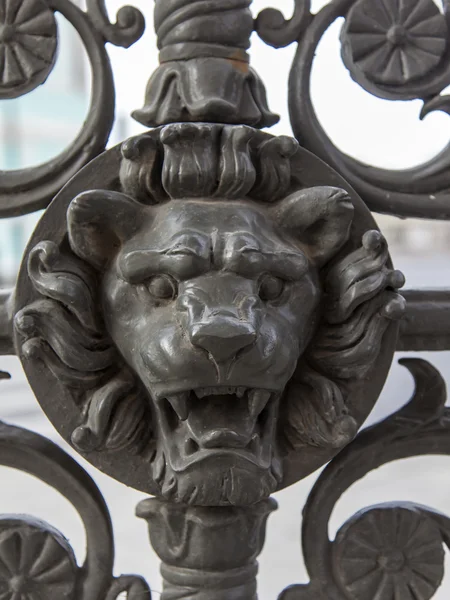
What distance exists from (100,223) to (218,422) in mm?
144

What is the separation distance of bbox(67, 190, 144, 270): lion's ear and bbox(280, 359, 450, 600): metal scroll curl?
0.24 m

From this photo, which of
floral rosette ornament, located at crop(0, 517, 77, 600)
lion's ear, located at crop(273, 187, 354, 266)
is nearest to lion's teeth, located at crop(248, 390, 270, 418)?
lion's ear, located at crop(273, 187, 354, 266)

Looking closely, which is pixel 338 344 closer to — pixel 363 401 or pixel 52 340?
pixel 363 401

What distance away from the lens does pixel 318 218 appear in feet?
1.34

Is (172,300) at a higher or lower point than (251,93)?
lower

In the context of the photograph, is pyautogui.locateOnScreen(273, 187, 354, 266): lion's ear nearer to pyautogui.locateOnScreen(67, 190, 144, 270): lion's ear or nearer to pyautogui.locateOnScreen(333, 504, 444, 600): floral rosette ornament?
pyautogui.locateOnScreen(67, 190, 144, 270): lion's ear

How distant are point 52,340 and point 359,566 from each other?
294 mm

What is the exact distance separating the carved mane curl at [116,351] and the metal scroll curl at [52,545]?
72 millimetres

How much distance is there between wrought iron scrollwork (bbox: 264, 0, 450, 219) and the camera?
1.52ft

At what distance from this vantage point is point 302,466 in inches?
17.9

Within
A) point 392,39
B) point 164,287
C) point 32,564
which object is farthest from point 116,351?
point 392,39

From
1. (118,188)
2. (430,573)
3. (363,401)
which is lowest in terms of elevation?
(430,573)

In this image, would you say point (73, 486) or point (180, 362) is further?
point (73, 486)

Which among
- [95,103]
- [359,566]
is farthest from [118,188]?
[359,566]
